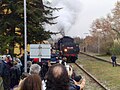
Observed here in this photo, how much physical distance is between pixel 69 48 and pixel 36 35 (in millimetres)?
22085

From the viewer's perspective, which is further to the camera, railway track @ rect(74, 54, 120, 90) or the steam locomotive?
the steam locomotive

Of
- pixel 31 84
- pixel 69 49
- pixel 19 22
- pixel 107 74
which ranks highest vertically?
pixel 19 22

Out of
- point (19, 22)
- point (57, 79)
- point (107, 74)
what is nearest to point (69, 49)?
point (107, 74)

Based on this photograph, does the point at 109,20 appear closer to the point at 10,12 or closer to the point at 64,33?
the point at 64,33

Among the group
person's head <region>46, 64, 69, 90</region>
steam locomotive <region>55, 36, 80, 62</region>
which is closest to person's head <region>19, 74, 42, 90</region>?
person's head <region>46, 64, 69, 90</region>

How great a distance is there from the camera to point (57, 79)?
18.0ft

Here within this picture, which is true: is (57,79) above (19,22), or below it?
below

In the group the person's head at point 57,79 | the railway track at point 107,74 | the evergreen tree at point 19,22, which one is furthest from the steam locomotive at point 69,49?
the person's head at point 57,79

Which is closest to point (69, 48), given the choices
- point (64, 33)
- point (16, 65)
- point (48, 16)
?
point (64, 33)

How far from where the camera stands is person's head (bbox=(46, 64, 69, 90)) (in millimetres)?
5488

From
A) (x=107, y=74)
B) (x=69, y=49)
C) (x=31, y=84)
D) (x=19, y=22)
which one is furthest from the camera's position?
(x=69, y=49)

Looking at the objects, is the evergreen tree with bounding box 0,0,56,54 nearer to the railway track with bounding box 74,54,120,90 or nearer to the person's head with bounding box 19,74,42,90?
the railway track with bounding box 74,54,120,90

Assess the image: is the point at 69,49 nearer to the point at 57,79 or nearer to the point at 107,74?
the point at 107,74

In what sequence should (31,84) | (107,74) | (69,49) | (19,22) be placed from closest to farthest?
(31,84), (19,22), (107,74), (69,49)
